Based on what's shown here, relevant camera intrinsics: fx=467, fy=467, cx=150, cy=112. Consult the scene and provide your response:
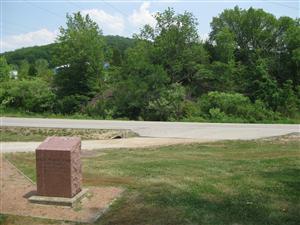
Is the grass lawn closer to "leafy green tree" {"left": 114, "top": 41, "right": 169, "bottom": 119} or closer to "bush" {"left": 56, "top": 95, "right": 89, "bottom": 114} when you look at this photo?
"leafy green tree" {"left": 114, "top": 41, "right": 169, "bottom": 119}

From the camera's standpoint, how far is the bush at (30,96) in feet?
142

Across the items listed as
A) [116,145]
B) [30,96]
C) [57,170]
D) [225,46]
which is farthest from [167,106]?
[57,170]

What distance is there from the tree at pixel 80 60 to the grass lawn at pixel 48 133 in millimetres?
16719

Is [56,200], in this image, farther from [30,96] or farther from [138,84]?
[30,96]

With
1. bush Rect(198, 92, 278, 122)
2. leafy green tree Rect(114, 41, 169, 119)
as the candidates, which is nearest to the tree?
leafy green tree Rect(114, 41, 169, 119)

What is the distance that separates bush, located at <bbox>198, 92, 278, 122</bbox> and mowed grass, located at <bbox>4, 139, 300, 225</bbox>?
16.9 meters

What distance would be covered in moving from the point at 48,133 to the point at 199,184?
16072 mm

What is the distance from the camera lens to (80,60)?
42.2 m

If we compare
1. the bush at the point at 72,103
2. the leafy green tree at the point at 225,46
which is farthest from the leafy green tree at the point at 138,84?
the leafy green tree at the point at 225,46

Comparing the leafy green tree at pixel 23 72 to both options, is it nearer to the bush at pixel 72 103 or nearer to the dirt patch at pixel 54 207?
the bush at pixel 72 103

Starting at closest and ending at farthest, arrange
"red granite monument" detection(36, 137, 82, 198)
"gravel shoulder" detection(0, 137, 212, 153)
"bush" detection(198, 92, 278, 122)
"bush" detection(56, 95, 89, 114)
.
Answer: "red granite monument" detection(36, 137, 82, 198), "gravel shoulder" detection(0, 137, 212, 153), "bush" detection(198, 92, 278, 122), "bush" detection(56, 95, 89, 114)

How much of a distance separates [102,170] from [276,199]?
458 centimetres

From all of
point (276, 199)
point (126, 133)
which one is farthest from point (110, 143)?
point (276, 199)

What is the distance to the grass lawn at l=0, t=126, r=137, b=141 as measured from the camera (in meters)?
21.8
